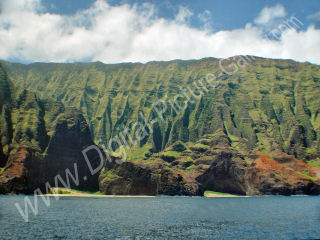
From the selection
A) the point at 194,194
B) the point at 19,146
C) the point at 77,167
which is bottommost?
the point at 194,194

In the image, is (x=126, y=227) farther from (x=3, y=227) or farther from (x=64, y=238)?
(x=3, y=227)

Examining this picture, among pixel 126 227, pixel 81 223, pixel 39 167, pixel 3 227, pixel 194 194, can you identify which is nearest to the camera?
pixel 3 227

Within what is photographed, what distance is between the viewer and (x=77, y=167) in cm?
19825

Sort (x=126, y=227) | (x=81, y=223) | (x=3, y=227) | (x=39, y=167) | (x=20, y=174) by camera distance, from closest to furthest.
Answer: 1. (x=3, y=227)
2. (x=126, y=227)
3. (x=81, y=223)
4. (x=20, y=174)
5. (x=39, y=167)

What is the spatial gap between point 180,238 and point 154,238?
146 inches

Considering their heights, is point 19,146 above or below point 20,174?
above

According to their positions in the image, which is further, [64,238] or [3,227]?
[3,227]

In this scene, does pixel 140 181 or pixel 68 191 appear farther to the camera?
pixel 68 191

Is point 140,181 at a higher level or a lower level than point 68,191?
higher

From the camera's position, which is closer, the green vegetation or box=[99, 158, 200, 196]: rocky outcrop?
the green vegetation

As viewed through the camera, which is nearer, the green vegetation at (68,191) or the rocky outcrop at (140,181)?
the green vegetation at (68,191)

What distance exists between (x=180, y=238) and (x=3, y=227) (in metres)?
27.4

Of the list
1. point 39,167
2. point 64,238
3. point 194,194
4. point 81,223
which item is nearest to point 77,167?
point 39,167

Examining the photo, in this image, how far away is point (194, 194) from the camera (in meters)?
193
